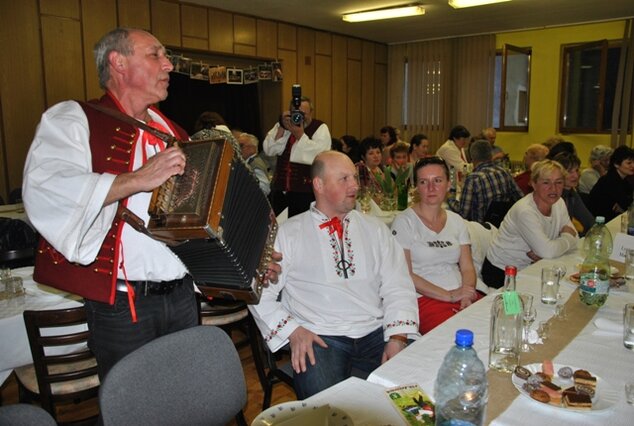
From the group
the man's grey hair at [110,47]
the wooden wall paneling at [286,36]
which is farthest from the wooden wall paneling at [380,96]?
the man's grey hair at [110,47]

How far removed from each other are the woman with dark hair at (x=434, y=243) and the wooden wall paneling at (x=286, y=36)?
5976 millimetres

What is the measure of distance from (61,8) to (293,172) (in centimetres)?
333

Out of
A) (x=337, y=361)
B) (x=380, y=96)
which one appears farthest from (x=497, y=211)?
(x=380, y=96)

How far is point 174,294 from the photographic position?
5.87 ft

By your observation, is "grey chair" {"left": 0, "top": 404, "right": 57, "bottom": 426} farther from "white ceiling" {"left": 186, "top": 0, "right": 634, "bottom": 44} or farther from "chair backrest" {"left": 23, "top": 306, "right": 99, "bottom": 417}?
"white ceiling" {"left": 186, "top": 0, "right": 634, "bottom": 44}

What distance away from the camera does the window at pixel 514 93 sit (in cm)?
912

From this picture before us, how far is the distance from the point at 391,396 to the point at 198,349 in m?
0.57

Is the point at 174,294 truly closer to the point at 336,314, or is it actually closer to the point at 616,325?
the point at 336,314

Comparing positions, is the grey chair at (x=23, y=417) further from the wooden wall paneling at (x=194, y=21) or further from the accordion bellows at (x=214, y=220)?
the wooden wall paneling at (x=194, y=21)

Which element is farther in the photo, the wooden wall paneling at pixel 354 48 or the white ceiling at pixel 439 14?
the wooden wall paneling at pixel 354 48

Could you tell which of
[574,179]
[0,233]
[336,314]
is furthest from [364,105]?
[336,314]

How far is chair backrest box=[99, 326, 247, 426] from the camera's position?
1.32 metres

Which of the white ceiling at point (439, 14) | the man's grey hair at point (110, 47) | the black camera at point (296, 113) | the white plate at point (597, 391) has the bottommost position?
the white plate at point (597, 391)

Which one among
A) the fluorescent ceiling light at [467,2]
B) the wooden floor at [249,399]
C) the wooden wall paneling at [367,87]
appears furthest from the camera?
the wooden wall paneling at [367,87]
